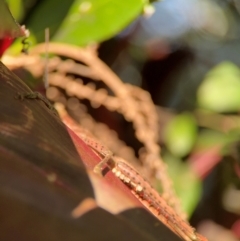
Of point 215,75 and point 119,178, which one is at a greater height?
point 119,178

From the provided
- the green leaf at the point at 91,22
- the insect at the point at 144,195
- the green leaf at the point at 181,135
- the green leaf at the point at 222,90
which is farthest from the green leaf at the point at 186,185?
the insect at the point at 144,195

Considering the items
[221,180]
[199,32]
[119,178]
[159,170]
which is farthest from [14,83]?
[199,32]

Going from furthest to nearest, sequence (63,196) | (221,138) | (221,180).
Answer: (221,180) → (221,138) → (63,196)

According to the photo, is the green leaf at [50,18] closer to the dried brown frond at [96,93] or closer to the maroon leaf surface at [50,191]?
the dried brown frond at [96,93]

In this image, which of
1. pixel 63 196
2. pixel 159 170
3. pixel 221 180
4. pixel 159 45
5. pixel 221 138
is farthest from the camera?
pixel 159 45

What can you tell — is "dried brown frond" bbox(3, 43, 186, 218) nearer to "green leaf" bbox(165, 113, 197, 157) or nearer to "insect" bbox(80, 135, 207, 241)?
"green leaf" bbox(165, 113, 197, 157)

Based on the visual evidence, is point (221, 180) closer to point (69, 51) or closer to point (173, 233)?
point (69, 51)

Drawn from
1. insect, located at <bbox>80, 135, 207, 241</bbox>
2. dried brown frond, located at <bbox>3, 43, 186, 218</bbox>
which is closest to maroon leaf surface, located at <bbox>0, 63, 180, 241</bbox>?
insect, located at <bbox>80, 135, 207, 241</bbox>
